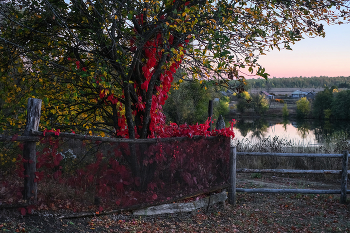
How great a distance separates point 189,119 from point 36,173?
94.7 feet

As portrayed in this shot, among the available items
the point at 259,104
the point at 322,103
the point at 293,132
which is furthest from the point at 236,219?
the point at 259,104

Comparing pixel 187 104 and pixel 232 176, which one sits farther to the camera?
pixel 187 104

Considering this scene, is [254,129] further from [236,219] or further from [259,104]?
[236,219]

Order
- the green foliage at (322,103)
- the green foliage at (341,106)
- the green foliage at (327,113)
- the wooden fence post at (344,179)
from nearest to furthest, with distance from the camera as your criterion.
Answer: the wooden fence post at (344,179) < the green foliage at (341,106) < the green foliage at (327,113) < the green foliage at (322,103)

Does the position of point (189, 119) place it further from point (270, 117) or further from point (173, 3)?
point (270, 117)

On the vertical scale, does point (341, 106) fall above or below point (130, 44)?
below

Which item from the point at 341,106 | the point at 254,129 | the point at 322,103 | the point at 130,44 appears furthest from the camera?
the point at 322,103

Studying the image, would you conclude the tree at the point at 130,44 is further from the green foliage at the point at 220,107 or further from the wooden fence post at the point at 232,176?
the green foliage at the point at 220,107

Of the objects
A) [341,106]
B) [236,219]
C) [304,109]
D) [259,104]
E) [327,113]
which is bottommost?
[236,219]

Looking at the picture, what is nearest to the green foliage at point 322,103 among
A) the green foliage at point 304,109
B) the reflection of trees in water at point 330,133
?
the green foliage at point 304,109

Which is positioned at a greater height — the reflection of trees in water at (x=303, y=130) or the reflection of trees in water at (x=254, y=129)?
the reflection of trees in water at (x=303, y=130)

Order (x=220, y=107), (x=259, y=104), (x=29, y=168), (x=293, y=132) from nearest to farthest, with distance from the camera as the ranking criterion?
(x=29, y=168) → (x=293, y=132) → (x=220, y=107) → (x=259, y=104)

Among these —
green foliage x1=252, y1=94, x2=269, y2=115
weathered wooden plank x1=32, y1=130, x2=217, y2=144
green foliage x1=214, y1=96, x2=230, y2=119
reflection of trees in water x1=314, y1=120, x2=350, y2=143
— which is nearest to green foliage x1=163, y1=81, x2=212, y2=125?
green foliage x1=214, y1=96, x2=230, y2=119

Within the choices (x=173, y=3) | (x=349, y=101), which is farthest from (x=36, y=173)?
(x=349, y=101)
